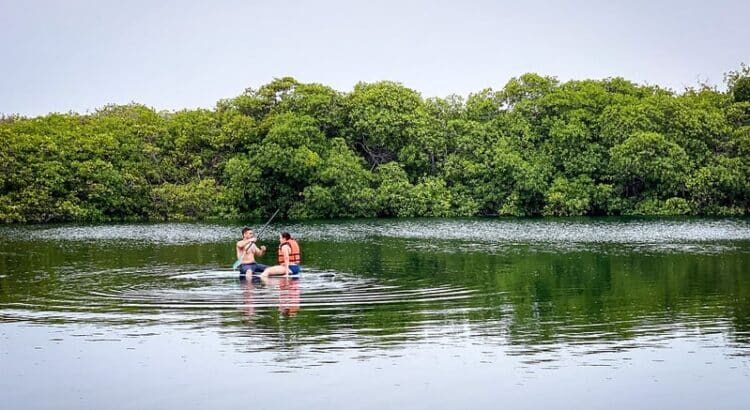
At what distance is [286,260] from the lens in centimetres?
2708

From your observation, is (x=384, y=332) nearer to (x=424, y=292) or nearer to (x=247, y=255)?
(x=424, y=292)

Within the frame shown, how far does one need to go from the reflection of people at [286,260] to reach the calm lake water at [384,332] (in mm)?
602

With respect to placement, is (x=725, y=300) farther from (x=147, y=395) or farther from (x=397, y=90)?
(x=397, y=90)

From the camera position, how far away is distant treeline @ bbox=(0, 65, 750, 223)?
69.1 m

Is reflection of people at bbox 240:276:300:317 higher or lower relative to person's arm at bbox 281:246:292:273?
lower

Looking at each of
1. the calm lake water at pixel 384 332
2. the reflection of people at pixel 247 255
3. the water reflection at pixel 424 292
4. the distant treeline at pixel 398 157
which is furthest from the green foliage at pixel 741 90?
the reflection of people at pixel 247 255

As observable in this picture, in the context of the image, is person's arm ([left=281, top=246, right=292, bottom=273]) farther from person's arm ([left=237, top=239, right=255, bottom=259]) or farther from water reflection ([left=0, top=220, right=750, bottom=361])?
person's arm ([left=237, top=239, right=255, bottom=259])

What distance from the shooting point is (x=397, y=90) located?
75000mm

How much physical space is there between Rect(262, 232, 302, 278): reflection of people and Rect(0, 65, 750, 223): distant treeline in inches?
1653

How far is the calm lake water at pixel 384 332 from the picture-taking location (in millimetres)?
13977

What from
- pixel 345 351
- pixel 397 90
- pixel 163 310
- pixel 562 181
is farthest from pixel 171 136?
pixel 345 351

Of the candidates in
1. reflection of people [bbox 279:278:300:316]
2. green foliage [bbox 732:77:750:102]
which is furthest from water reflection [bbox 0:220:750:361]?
green foliage [bbox 732:77:750:102]

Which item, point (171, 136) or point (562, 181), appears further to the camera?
point (171, 136)

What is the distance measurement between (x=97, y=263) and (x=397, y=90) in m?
44.3
